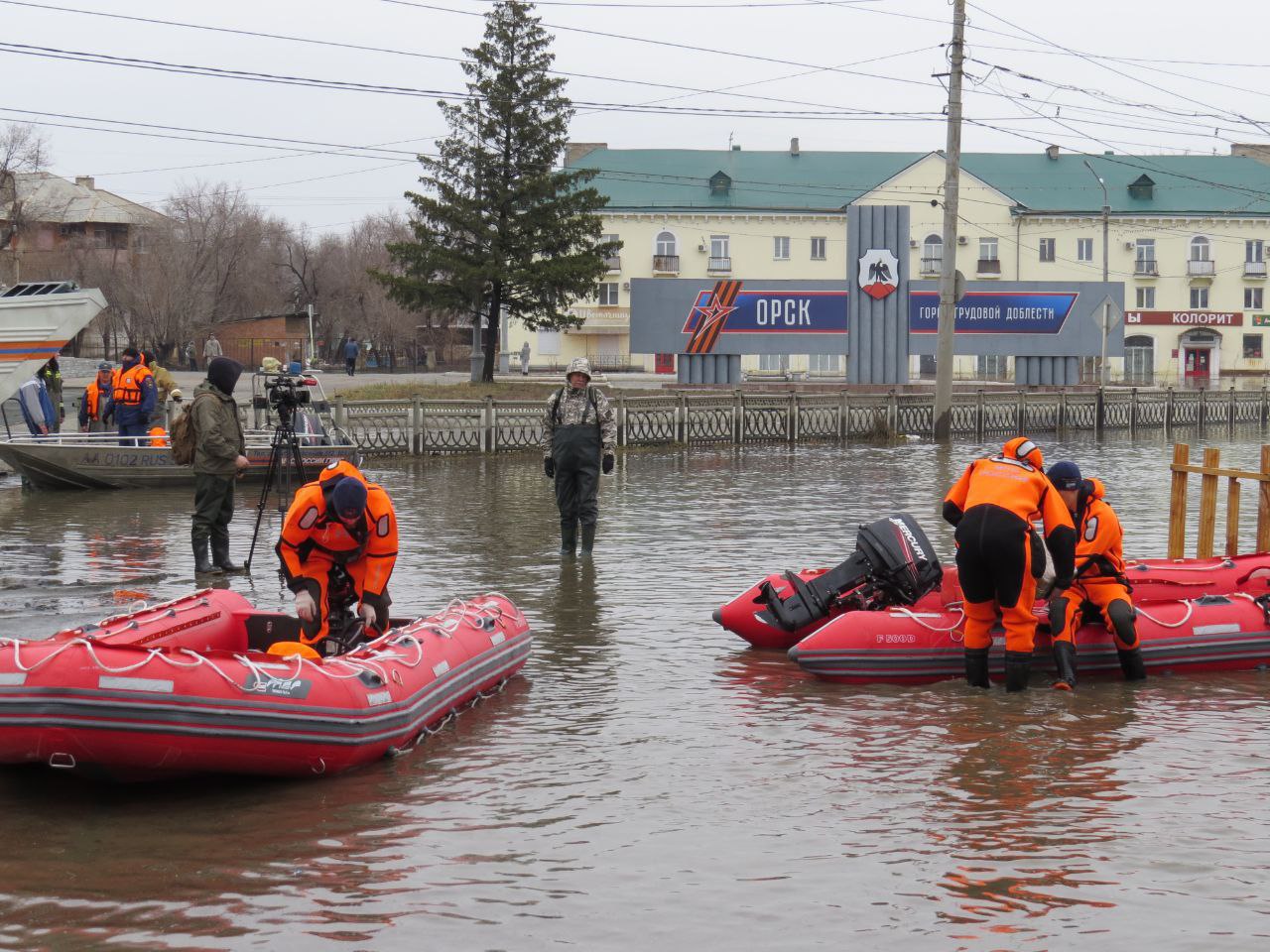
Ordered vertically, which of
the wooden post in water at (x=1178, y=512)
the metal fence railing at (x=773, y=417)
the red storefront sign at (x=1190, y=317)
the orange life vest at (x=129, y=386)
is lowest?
the wooden post in water at (x=1178, y=512)

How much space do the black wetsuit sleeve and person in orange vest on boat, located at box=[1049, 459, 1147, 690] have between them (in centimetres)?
24

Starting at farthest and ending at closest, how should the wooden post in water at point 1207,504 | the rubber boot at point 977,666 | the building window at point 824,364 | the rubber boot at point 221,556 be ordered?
the building window at point 824,364
the rubber boot at point 221,556
the wooden post in water at point 1207,504
the rubber boot at point 977,666

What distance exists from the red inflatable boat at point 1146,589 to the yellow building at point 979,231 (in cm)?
6323

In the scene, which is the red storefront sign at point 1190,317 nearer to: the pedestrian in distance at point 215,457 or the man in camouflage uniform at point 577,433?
the man in camouflage uniform at point 577,433

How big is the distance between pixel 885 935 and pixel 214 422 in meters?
9.20

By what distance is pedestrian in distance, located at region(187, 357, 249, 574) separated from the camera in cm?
1341

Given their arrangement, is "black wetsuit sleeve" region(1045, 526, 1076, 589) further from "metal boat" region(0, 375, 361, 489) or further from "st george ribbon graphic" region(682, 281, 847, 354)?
"st george ribbon graphic" region(682, 281, 847, 354)

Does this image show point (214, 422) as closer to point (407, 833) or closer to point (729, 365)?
point (407, 833)

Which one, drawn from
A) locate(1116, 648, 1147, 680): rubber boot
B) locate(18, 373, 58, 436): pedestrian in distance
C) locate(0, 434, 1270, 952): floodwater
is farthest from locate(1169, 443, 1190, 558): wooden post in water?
locate(18, 373, 58, 436): pedestrian in distance

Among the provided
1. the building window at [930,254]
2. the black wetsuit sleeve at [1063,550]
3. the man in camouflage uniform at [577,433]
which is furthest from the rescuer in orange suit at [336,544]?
the building window at [930,254]

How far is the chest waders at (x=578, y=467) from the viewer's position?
47.2ft

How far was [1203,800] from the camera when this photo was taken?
7211mm

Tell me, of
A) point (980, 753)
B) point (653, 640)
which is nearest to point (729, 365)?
point (653, 640)

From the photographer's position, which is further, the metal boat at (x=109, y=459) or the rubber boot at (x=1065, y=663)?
the metal boat at (x=109, y=459)
